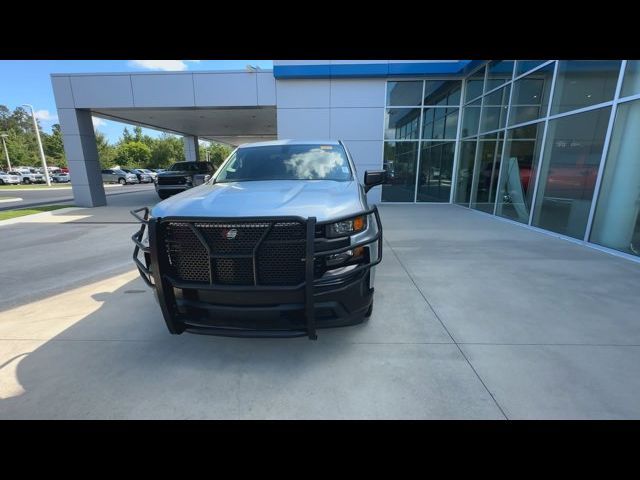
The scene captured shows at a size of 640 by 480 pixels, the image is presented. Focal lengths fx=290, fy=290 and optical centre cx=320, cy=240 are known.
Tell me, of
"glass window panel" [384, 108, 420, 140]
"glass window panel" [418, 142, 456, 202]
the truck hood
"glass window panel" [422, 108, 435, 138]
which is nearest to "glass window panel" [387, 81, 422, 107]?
"glass window panel" [384, 108, 420, 140]

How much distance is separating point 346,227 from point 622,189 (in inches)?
241

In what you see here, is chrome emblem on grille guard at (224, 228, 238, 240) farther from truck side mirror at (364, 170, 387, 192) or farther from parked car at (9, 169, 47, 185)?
parked car at (9, 169, 47, 185)

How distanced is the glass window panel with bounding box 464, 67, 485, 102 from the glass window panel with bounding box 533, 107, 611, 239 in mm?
4320

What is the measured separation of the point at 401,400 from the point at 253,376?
43.1 inches

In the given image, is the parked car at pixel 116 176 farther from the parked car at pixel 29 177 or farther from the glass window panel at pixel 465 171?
the glass window panel at pixel 465 171

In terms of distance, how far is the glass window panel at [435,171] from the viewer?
11.6m

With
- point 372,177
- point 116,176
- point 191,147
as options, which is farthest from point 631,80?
point 116,176

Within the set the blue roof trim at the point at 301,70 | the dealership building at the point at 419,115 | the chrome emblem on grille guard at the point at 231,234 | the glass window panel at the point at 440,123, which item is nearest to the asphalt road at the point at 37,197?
the dealership building at the point at 419,115

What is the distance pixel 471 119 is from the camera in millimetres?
10766
